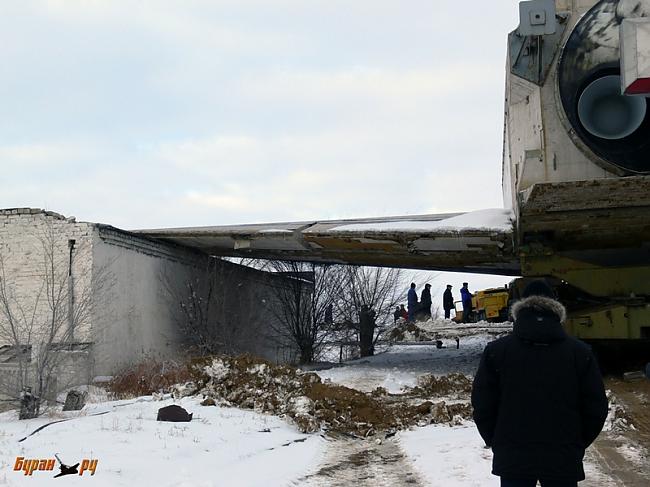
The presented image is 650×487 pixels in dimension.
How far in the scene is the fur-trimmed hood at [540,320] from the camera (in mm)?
3303

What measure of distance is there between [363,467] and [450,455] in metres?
0.84

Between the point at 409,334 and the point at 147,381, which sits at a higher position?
the point at 147,381

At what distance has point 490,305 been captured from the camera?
31.8m

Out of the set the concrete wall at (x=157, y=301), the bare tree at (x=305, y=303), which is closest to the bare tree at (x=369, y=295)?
the bare tree at (x=305, y=303)

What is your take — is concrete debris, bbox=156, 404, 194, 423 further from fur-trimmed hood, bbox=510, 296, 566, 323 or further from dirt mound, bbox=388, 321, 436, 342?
dirt mound, bbox=388, 321, 436, 342

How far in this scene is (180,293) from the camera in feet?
57.2

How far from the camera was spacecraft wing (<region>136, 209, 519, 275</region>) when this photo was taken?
1370cm

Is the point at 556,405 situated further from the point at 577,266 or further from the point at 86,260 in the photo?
the point at 86,260

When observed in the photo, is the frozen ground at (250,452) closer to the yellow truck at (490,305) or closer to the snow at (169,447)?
the snow at (169,447)

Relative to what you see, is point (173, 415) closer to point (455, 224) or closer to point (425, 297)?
point (455, 224)

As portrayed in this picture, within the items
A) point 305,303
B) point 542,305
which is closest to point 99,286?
point 305,303

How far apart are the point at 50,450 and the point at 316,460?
2.53 m

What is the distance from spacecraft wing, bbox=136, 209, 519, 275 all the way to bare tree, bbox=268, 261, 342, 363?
128 inches

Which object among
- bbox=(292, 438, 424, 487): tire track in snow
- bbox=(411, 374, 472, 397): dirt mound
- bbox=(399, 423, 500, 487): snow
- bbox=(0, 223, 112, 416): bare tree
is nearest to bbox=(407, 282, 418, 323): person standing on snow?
bbox=(411, 374, 472, 397): dirt mound
